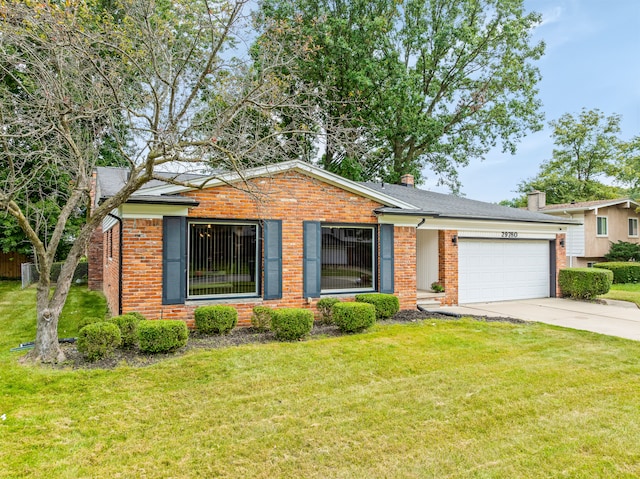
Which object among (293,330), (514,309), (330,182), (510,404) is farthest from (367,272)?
(510,404)

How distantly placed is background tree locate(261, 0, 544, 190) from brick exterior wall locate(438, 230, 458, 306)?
7.38 meters

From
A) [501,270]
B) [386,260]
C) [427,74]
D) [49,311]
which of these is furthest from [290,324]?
[427,74]

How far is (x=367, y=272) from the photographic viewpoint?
9531mm

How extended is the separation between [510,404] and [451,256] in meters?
7.24

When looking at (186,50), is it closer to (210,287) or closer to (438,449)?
(210,287)

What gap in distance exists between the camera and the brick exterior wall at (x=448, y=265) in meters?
11.3

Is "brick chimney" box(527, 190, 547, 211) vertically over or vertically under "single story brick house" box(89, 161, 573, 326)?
over

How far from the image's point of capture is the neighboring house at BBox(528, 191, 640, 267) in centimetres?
2042

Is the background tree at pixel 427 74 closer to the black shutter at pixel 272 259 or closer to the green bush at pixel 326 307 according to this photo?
the black shutter at pixel 272 259

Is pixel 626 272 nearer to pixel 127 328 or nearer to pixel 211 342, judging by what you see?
pixel 211 342

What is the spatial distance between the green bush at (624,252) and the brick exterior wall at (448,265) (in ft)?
48.3

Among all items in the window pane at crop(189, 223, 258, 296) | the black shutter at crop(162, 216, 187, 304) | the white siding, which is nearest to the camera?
the black shutter at crop(162, 216, 187, 304)

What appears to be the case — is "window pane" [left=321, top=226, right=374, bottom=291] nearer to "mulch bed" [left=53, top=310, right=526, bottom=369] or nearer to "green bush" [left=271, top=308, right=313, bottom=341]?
"mulch bed" [left=53, top=310, right=526, bottom=369]

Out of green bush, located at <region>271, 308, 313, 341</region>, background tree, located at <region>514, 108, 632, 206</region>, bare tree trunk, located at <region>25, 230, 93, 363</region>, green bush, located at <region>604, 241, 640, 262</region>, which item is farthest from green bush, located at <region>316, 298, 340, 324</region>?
background tree, located at <region>514, 108, 632, 206</region>
